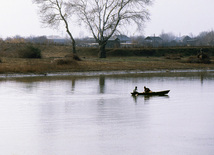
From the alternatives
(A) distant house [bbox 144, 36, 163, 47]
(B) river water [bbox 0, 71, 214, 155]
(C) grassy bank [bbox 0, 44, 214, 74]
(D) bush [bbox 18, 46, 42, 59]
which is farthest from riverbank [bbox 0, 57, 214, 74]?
(A) distant house [bbox 144, 36, 163, 47]

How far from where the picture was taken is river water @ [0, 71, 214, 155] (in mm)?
13852

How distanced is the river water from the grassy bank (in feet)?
66.8

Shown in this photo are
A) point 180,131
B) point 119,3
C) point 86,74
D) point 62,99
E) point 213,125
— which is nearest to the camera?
point 180,131

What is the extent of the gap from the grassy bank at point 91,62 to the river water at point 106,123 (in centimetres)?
2036

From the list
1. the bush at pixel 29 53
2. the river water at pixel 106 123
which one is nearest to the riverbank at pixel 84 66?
the bush at pixel 29 53

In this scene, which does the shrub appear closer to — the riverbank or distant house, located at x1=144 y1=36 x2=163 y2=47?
the riverbank

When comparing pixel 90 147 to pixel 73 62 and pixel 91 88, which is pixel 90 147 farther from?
pixel 73 62

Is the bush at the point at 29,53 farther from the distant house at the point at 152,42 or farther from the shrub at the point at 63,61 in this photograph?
the distant house at the point at 152,42

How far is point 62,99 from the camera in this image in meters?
26.0

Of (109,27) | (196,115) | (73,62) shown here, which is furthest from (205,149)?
(109,27)

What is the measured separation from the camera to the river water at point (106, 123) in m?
13.9

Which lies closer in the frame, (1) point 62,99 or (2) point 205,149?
(2) point 205,149

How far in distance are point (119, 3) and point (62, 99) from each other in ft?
126

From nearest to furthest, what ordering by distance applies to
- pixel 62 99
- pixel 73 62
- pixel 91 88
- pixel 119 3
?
1. pixel 62 99
2. pixel 91 88
3. pixel 73 62
4. pixel 119 3
